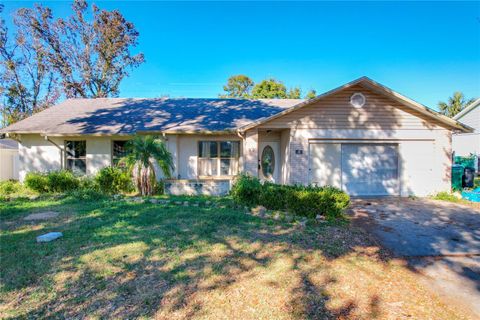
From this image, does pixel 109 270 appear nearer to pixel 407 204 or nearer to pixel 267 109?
pixel 407 204

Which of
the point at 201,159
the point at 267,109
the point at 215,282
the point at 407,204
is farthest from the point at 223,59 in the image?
the point at 215,282

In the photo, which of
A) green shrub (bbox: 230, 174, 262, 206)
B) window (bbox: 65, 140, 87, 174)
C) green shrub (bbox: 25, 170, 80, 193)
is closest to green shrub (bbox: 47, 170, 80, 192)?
green shrub (bbox: 25, 170, 80, 193)

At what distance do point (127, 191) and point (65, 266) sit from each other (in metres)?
7.09

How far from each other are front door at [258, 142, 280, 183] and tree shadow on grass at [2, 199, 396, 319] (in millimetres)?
5350

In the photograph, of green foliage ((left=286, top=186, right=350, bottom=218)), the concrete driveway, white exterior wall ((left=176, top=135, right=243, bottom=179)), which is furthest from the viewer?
white exterior wall ((left=176, top=135, right=243, bottom=179))

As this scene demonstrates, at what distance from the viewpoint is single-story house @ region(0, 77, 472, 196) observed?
408 inches

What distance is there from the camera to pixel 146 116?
13586mm

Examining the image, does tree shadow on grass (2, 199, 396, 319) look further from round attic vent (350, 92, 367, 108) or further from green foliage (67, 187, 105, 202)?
round attic vent (350, 92, 367, 108)

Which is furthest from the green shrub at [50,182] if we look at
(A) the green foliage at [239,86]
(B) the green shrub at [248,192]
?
(A) the green foliage at [239,86]

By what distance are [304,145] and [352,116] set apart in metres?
2.21

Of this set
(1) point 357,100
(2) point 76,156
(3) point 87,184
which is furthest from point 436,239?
(2) point 76,156

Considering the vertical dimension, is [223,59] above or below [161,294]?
above

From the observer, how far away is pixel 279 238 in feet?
17.6

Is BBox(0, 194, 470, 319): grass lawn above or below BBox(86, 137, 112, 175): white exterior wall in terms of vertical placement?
below
